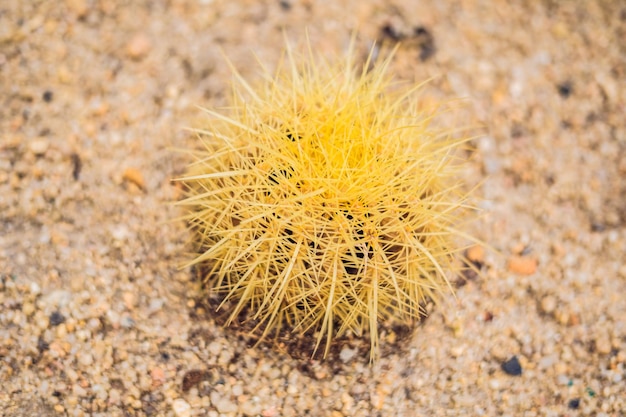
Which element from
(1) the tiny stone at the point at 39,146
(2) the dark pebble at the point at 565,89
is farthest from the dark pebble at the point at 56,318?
(2) the dark pebble at the point at 565,89

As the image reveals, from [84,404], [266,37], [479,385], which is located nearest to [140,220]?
[84,404]

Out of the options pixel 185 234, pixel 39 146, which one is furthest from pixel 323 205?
pixel 39 146

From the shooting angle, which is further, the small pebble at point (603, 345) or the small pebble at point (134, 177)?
the small pebble at point (134, 177)

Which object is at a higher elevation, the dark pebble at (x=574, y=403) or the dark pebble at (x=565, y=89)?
the dark pebble at (x=565, y=89)

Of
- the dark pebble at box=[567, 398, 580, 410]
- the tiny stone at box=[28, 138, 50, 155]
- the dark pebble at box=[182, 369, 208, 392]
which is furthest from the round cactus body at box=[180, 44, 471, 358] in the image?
the tiny stone at box=[28, 138, 50, 155]

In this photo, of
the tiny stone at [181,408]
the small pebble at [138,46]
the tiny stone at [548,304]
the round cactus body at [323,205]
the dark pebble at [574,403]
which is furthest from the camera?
the small pebble at [138,46]

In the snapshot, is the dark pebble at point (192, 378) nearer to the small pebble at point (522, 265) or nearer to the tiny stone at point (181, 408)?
the tiny stone at point (181, 408)

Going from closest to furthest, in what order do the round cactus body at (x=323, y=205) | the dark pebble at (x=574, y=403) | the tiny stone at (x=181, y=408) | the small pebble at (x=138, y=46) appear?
the round cactus body at (x=323, y=205) → the tiny stone at (x=181, y=408) → the dark pebble at (x=574, y=403) → the small pebble at (x=138, y=46)

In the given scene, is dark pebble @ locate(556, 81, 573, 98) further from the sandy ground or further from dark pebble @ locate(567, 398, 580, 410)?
dark pebble @ locate(567, 398, 580, 410)

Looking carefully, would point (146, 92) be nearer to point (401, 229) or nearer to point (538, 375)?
point (401, 229)
